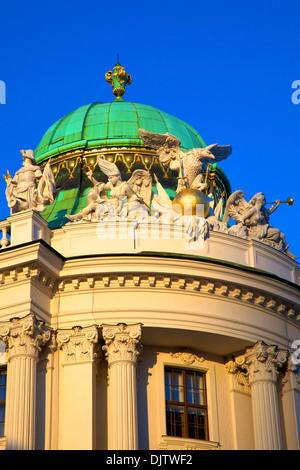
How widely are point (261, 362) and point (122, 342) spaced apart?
392 cm

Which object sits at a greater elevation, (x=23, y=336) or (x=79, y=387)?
(x=23, y=336)

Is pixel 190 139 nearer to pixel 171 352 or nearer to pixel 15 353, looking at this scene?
pixel 171 352

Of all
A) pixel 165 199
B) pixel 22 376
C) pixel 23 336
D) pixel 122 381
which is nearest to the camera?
pixel 22 376

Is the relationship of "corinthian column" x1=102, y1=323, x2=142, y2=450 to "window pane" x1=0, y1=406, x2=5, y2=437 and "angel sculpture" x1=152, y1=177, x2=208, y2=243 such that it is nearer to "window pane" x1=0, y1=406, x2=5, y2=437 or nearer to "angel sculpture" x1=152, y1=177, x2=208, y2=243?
"window pane" x1=0, y1=406, x2=5, y2=437

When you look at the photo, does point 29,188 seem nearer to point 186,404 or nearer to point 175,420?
point 186,404

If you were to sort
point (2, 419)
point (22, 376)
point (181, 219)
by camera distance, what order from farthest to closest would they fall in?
point (181, 219), point (2, 419), point (22, 376)

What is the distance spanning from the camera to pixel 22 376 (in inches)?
1090

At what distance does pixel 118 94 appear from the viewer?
4000 centimetres

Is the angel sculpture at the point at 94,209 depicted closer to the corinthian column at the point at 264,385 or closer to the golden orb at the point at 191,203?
the golden orb at the point at 191,203

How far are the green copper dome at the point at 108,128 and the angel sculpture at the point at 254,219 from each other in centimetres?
424

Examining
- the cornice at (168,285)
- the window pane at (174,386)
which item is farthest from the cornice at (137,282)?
the window pane at (174,386)

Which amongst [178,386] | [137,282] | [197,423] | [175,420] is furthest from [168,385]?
[137,282]
